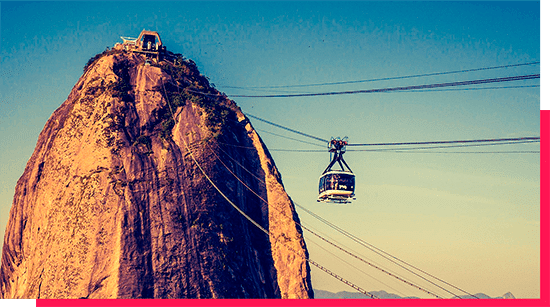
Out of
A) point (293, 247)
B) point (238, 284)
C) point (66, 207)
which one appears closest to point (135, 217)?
point (66, 207)

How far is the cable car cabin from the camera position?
219ft

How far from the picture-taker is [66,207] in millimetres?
82562

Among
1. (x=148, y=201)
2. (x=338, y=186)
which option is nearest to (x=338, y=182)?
(x=338, y=186)

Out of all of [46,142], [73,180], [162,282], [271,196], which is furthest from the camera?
[271,196]

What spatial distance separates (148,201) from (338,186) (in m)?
27.8

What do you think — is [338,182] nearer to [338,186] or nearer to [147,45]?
[338,186]

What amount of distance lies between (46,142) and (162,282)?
2747cm

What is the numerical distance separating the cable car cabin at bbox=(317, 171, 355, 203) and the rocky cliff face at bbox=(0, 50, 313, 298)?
2170cm

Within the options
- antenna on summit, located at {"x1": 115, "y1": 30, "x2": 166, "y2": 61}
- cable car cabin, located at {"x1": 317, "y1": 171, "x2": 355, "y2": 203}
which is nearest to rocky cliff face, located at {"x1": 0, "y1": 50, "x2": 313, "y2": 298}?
antenna on summit, located at {"x1": 115, "y1": 30, "x2": 166, "y2": 61}

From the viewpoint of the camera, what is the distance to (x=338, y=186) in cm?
6656

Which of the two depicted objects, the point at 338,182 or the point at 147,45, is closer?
the point at 338,182

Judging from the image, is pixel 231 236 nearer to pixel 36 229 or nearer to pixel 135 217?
pixel 135 217

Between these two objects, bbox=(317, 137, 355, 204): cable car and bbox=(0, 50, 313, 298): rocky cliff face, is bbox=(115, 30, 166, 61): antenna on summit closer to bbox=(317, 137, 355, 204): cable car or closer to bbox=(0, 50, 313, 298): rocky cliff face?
bbox=(0, 50, 313, 298): rocky cliff face

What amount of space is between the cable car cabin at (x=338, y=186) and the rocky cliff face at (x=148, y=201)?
71.2 feet
